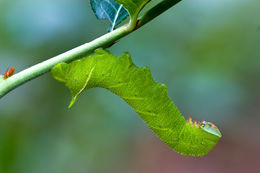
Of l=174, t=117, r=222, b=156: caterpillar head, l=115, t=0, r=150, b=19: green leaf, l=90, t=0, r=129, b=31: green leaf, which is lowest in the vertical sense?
l=174, t=117, r=222, b=156: caterpillar head

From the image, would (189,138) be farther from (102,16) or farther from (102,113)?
(102,113)

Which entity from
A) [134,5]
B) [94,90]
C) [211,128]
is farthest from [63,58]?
[94,90]

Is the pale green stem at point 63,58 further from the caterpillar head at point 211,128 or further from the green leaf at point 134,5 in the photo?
the caterpillar head at point 211,128

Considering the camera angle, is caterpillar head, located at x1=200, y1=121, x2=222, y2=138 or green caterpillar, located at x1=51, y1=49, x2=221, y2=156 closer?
green caterpillar, located at x1=51, y1=49, x2=221, y2=156

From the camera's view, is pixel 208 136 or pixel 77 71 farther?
pixel 208 136

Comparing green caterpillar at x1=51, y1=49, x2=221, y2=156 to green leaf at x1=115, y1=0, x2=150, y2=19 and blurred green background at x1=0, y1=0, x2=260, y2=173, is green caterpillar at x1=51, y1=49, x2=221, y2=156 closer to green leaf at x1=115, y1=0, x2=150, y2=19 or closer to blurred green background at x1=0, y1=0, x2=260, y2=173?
green leaf at x1=115, y1=0, x2=150, y2=19

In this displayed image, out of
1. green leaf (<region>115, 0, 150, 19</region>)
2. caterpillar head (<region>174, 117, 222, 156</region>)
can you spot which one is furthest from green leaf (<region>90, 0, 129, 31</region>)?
caterpillar head (<region>174, 117, 222, 156</region>)

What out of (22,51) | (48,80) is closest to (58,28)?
(22,51)
